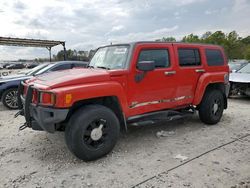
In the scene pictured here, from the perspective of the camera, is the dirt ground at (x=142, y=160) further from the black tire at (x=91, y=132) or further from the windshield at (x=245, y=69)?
the windshield at (x=245, y=69)

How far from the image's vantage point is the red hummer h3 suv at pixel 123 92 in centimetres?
355

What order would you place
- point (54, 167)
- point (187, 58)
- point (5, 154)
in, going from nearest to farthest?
point (54, 167), point (5, 154), point (187, 58)

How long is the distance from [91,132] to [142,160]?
919mm

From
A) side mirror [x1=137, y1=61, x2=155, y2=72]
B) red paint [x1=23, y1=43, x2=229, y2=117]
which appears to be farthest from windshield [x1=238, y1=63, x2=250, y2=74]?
side mirror [x1=137, y1=61, x2=155, y2=72]

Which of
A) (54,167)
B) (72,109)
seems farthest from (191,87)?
(54,167)

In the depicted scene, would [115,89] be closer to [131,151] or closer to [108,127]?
[108,127]

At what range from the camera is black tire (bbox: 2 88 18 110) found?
7441mm

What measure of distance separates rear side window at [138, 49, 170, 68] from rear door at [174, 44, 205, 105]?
0.29 meters

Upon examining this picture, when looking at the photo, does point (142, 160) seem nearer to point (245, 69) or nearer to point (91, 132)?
point (91, 132)

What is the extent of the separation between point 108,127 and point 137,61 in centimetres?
128

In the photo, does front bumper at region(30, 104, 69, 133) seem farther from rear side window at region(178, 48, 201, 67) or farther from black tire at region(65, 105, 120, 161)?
rear side window at region(178, 48, 201, 67)

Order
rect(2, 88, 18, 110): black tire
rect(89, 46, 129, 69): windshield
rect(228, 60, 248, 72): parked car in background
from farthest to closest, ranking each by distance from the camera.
Result: rect(228, 60, 248, 72): parked car in background < rect(2, 88, 18, 110): black tire < rect(89, 46, 129, 69): windshield

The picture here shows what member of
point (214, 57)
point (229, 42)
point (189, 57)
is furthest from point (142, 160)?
point (229, 42)

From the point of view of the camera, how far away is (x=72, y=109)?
12.4 feet
